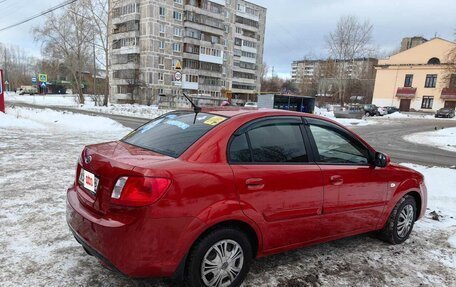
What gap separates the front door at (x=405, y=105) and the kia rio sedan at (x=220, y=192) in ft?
229

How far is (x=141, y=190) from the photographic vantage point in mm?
2607

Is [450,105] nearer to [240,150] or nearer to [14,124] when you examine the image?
[14,124]

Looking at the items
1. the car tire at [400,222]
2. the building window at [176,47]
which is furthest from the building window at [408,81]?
the car tire at [400,222]

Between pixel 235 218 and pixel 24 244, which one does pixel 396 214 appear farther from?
pixel 24 244

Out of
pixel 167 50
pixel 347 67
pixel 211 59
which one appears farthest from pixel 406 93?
pixel 167 50

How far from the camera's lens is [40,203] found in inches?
201

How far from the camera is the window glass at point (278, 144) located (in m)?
3.24

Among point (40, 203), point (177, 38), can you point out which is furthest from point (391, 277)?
point (177, 38)

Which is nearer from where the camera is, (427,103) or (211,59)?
Answer: (427,103)

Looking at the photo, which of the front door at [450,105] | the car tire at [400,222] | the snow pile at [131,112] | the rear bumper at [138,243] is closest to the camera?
the rear bumper at [138,243]

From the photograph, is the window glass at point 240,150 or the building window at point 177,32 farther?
the building window at point 177,32

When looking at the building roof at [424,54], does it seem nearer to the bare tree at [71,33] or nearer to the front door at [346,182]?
the bare tree at [71,33]

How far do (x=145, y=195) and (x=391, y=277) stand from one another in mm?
2626

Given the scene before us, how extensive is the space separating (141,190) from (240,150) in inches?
37.1
